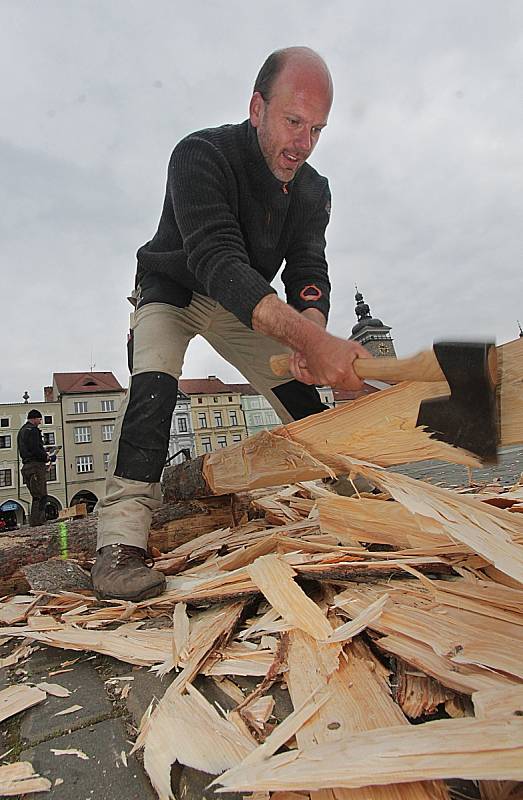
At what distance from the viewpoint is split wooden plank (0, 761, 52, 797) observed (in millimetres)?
781

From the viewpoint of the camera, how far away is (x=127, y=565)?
6.09 feet

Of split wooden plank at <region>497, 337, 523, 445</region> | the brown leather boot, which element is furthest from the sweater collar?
the brown leather boot

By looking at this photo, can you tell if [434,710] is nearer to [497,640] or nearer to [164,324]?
[497,640]

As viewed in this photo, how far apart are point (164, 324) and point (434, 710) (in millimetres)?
1930

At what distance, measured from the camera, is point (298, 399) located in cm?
256

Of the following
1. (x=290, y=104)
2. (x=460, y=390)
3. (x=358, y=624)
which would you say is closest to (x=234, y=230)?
(x=290, y=104)

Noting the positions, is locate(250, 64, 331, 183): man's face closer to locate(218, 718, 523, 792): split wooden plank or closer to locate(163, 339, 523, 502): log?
locate(163, 339, 523, 502): log

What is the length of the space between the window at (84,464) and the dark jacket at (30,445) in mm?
29971

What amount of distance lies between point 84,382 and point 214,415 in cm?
1216

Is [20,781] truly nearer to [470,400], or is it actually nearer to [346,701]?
[346,701]

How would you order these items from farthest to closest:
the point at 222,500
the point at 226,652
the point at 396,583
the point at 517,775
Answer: the point at 222,500 → the point at 396,583 → the point at 226,652 → the point at 517,775

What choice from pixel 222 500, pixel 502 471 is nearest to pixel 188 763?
pixel 222 500

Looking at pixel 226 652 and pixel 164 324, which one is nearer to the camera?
pixel 226 652

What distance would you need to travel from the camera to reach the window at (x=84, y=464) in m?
37.1
